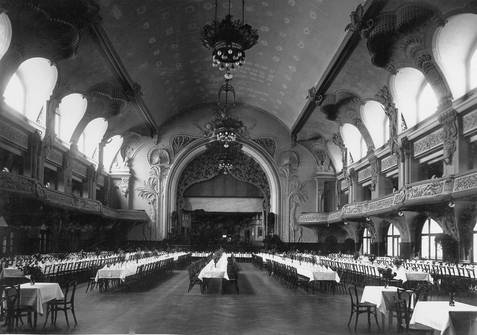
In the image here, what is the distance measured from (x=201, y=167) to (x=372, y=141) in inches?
485

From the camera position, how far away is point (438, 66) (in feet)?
51.4

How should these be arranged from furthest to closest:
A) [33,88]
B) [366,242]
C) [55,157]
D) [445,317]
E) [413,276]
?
[366,242]
[55,157]
[33,88]
[413,276]
[445,317]

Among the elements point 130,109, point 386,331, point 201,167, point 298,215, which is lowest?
point 386,331

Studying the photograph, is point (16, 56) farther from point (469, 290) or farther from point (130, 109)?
point (469, 290)

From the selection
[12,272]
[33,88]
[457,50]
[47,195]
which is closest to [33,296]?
[12,272]

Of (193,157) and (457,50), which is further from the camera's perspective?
(193,157)

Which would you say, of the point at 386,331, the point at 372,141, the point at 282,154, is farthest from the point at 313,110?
the point at 386,331

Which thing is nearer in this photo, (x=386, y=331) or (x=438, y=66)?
(x=386, y=331)

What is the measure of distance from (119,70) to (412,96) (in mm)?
10641

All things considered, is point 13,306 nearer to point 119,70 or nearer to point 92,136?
point 119,70

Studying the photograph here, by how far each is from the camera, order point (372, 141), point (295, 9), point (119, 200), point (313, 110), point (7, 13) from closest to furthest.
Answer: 1. point (7, 13)
2. point (295, 9)
3. point (372, 141)
4. point (313, 110)
5. point (119, 200)

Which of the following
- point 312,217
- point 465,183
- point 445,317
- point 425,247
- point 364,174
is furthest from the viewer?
point 312,217

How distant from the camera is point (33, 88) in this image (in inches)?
711

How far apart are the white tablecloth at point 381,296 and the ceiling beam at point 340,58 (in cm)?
876
